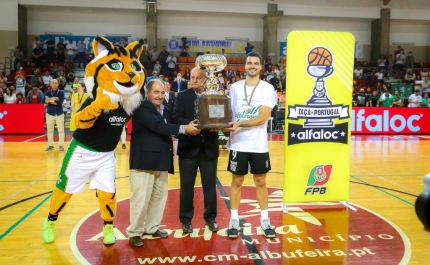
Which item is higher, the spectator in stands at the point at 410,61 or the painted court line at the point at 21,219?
the spectator in stands at the point at 410,61

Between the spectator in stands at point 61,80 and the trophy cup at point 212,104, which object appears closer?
the trophy cup at point 212,104

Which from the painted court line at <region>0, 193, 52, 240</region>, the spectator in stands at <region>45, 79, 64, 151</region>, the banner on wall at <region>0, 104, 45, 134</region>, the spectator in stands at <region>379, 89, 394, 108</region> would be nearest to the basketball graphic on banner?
the painted court line at <region>0, 193, 52, 240</region>

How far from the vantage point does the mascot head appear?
146 inches

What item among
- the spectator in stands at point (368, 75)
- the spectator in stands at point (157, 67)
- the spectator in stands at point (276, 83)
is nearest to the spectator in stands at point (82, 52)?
the spectator in stands at point (157, 67)

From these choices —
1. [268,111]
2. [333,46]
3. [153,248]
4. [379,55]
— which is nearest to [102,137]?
[153,248]

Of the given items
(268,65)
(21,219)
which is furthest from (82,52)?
(21,219)

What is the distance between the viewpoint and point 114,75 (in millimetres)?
3707

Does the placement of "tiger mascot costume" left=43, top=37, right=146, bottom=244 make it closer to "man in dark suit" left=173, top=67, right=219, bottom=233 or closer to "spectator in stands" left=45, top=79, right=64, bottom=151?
"man in dark suit" left=173, top=67, right=219, bottom=233

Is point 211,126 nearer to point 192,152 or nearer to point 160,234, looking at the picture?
point 192,152

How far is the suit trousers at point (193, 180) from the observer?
421cm

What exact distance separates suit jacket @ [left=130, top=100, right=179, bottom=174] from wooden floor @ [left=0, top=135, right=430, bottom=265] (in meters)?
1.04

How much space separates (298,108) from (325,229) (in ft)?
4.61

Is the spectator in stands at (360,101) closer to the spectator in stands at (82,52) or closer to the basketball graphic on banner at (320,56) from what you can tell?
the basketball graphic on banner at (320,56)

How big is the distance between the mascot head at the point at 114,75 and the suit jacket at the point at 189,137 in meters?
0.48
